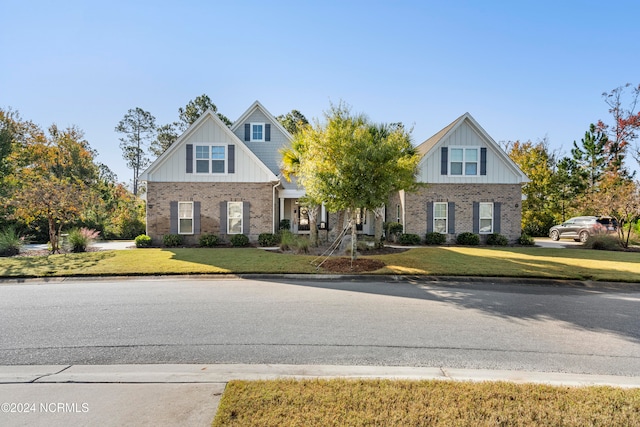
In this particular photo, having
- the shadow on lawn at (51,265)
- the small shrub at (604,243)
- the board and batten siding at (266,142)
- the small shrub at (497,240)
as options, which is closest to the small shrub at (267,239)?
the board and batten siding at (266,142)

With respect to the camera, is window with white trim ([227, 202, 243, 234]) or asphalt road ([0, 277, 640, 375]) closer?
asphalt road ([0, 277, 640, 375])

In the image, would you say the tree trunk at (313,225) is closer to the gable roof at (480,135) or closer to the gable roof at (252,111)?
the gable roof at (252,111)

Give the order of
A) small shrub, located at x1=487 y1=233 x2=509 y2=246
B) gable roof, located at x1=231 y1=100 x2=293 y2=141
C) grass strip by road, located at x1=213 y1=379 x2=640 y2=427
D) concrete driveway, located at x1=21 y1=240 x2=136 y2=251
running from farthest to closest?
gable roof, located at x1=231 y1=100 x2=293 y2=141 → small shrub, located at x1=487 y1=233 x2=509 y2=246 → concrete driveway, located at x1=21 y1=240 x2=136 y2=251 → grass strip by road, located at x1=213 y1=379 x2=640 y2=427

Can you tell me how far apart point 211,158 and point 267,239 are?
5660 millimetres

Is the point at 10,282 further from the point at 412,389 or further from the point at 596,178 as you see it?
the point at 596,178

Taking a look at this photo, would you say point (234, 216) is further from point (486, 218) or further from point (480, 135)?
point (480, 135)

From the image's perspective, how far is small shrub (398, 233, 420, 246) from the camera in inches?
715

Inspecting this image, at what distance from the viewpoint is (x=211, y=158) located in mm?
17938

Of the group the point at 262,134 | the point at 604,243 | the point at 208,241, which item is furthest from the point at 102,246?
the point at 604,243

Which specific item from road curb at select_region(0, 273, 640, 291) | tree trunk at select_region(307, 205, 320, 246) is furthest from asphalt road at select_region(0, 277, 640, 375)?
tree trunk at select_region(307, 205, 320, 246)

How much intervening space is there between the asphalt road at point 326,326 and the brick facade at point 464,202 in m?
10.5

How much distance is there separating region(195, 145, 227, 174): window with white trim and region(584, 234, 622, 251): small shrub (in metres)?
21.3

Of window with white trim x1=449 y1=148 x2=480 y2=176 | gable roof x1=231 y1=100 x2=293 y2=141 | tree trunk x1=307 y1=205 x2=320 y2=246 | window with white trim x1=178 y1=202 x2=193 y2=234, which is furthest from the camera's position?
gable roof x1=231 y1=100 x2=293 y2=141

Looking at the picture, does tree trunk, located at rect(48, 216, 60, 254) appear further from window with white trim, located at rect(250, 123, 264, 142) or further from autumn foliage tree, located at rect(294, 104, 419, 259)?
autumn foliage tree, located at rect(294, 104, 419, 259)
